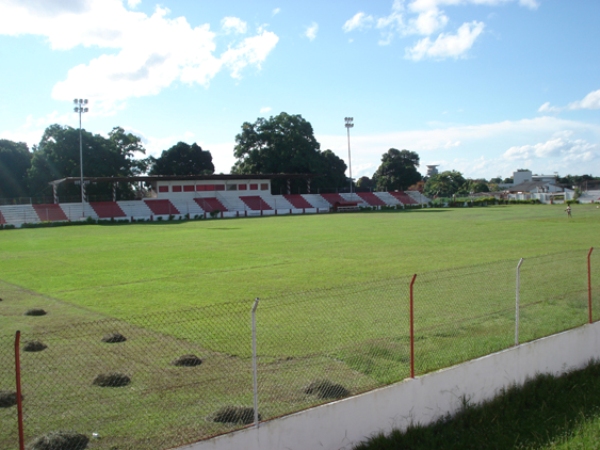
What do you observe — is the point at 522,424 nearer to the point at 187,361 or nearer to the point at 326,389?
the point at 326,389

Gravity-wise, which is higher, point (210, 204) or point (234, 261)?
point (210, 204)

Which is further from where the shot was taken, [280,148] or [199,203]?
[280,148]

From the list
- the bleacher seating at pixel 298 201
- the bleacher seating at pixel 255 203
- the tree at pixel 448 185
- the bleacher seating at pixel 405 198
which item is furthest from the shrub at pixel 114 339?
the tree at pixel 448 185

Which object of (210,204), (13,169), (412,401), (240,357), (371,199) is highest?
(13,169)

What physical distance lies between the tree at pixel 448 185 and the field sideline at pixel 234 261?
8630 centimetres

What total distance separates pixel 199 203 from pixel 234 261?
5361 cm

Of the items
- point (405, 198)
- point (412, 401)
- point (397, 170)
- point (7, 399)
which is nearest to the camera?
point (7, 399)

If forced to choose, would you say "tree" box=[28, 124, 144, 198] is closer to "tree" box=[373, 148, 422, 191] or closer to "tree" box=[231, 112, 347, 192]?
"tree" box=[231, 112, 347, 192]

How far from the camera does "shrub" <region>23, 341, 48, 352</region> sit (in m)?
8.96

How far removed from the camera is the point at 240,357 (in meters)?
8.60

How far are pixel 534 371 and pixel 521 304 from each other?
2857 millimetres

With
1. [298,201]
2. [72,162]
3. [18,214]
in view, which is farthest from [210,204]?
[18,214]

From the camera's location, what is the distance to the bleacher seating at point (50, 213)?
61.4 metres

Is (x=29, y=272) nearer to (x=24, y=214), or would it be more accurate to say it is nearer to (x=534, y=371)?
(x=534, y=371)
